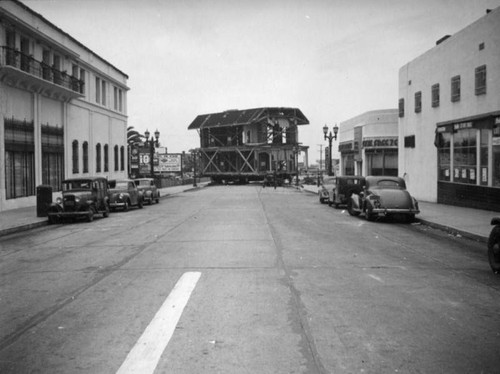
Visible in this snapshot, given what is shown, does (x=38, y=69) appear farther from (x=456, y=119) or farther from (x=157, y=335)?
(x=157, y=335)

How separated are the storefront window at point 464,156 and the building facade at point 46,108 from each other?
20.2m

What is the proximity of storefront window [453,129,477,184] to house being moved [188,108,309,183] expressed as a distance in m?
40.2

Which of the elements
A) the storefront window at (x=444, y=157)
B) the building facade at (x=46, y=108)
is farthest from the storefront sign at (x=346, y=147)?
the building facade at (x=46, y=108)

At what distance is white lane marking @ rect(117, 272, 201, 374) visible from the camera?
4.46 m

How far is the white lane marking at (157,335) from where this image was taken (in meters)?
4.46

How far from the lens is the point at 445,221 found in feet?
54.6

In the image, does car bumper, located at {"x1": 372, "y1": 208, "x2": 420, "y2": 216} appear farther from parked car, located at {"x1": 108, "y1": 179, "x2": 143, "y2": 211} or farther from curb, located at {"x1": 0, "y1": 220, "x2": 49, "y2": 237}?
parked car, located at {"x1": 108, "y1": 179, "x2": 143, "y2": 211}

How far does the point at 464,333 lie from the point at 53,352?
165 inches

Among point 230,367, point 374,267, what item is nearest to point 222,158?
point 374,267

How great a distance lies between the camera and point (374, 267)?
9.13m

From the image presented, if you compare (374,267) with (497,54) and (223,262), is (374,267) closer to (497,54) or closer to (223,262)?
(223,262)

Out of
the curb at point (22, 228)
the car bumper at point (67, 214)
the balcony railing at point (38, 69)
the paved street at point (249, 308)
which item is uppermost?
the balcony railing at point (38, 69)

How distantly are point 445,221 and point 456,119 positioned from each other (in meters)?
8.49

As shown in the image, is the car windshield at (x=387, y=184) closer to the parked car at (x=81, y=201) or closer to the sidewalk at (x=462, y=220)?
the sidewalk at (x=462, y=220)
